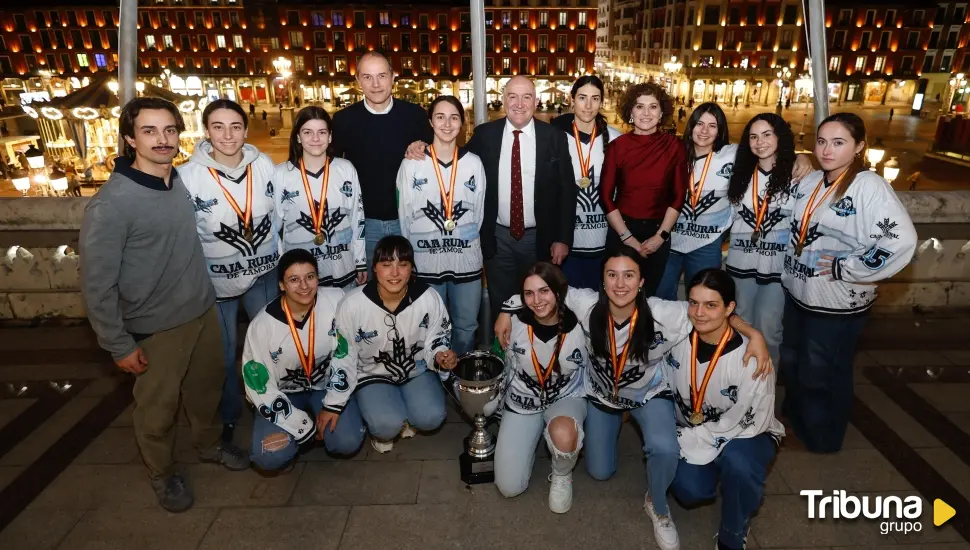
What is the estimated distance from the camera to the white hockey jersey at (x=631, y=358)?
3693 mm

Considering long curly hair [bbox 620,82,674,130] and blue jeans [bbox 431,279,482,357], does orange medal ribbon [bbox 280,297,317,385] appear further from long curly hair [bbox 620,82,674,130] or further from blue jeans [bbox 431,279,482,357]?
long curly hair [bbox 620,82,674,130]

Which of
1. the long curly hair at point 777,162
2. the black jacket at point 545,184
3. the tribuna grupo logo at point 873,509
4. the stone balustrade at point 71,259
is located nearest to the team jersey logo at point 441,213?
the black jacket at point 545,184

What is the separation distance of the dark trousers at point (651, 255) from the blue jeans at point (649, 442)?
A: 128 cm

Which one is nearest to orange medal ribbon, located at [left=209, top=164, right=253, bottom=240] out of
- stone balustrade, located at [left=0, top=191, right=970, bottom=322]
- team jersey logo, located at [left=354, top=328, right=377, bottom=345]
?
team jersey logo, located at [left=354, top=328, right=377, bottom=345]

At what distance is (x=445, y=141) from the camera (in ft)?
15.0

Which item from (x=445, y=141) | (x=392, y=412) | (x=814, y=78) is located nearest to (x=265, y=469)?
(x=392, y=412)

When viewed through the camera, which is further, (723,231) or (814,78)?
(814,78)

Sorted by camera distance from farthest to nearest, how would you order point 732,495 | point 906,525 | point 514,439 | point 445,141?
point 445,141
point 514,439
point 906,525
point 732,495

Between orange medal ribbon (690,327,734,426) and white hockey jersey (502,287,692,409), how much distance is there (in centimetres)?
16

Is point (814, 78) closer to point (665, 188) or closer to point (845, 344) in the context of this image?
point (665, 188)

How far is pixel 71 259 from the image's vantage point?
6.22 meters

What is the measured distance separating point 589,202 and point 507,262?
0.94 meters

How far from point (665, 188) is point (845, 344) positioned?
1.81 metres

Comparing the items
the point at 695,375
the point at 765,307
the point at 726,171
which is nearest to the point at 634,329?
the point at 695,375
